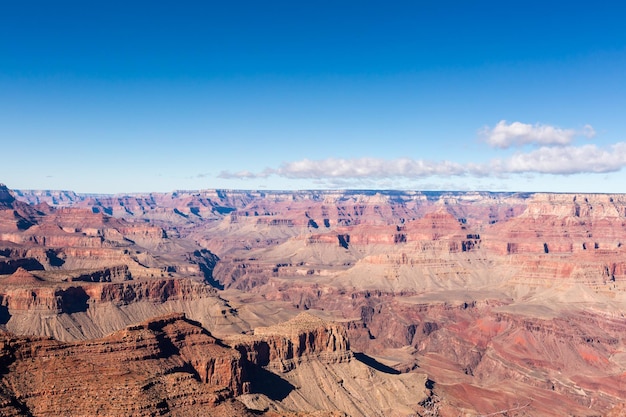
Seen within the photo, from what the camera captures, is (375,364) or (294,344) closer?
(294,344)

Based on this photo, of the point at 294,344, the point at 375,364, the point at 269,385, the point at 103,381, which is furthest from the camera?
the point at 375,364

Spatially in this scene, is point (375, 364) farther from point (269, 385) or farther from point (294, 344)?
point (269, 385)

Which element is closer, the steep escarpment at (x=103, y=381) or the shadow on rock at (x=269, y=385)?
the steep escarpment at (x=103, y=381)

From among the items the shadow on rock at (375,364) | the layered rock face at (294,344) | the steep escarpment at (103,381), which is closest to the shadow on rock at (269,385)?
the layered rock face at (294,344)

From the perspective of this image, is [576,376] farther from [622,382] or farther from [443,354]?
[443,354]

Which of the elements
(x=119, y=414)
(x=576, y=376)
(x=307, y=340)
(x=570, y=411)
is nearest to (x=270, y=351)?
(x=307, y=340)

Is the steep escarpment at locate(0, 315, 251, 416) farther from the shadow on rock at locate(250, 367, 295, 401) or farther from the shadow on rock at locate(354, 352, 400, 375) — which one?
the shadow on rock at locate(354, 352, 400, 375)

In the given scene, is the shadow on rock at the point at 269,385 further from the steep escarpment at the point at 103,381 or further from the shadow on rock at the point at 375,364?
the shadow on rock at the point at 375,364

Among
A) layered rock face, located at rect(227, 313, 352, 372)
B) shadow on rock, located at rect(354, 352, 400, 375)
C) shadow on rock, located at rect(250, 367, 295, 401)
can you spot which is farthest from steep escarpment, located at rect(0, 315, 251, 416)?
shadow on rock, located at rect(354, 352, 400, 375)

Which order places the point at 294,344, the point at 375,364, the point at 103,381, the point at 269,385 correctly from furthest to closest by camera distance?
1. the point at 375,364
2. the point at 294,344
3. the point at 269,385
4. the point at 103,381

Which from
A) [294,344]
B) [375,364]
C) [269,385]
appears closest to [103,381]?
[269,385]

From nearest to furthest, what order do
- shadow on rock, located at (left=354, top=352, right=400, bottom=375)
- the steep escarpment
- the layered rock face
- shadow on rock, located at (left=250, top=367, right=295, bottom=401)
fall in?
the steep escarpment → shadow on rock, located at (left=250, top=367, right=295, bottom=401) → the layered rock face → shadow on rock, located at (left=354, top=352, right=400, bottom=375)
